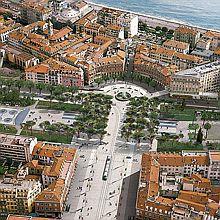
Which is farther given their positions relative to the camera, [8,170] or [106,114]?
[106,114]

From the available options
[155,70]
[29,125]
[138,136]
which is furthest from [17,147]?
[155,70]

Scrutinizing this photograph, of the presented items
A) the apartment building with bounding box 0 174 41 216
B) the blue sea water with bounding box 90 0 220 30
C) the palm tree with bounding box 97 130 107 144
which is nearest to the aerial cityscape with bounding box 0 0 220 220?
the apartment building with bounding box 0 174 41 216

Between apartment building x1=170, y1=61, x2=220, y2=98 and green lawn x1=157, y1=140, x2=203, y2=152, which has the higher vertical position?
apartment building x1=170, y1=61, x2=220, y2=98

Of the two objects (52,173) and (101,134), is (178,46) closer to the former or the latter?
(101,134)

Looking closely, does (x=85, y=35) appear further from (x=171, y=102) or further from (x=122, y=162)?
(x=122, y=162)

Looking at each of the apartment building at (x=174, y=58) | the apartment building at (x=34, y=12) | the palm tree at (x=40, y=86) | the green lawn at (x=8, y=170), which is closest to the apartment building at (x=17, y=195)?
the green lawn at (x=8, y=170)

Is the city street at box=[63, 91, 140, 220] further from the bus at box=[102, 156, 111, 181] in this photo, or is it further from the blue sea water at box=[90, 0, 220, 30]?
the blue sea water at box=[90, 0, 220, 30]
